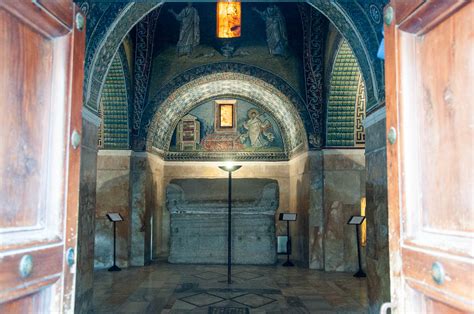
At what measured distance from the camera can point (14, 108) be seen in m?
1.48

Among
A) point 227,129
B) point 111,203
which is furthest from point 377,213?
point 227,129

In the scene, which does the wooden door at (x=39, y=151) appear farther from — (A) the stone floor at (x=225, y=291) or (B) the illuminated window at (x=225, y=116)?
(B) the illuminated window at (x=225, y=116)

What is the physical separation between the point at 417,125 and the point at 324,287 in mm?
6124

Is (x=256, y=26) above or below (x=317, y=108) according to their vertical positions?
above

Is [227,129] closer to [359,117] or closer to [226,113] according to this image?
[226,113]

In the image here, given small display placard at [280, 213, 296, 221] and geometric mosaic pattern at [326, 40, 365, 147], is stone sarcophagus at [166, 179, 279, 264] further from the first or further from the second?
geometric mosaic pattern at [326, 40, 365, 147]

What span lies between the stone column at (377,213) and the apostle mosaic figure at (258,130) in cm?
677

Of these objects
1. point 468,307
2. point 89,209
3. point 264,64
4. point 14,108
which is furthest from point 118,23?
point 264,64

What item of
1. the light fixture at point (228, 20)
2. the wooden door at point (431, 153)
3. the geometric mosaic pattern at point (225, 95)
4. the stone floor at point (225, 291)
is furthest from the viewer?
the geometric mosaic pattern at point (225, 95)

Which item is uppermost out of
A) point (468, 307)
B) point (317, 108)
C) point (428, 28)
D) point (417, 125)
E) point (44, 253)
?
point (317, 108)

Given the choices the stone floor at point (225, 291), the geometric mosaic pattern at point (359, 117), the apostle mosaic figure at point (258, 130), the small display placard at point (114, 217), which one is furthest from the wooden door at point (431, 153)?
the apostle mosaic figure at point (258, 130)

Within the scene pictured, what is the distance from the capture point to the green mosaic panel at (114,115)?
29.5ft

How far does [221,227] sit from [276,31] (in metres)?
4.74

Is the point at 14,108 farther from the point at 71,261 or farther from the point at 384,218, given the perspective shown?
the point at 384,218
